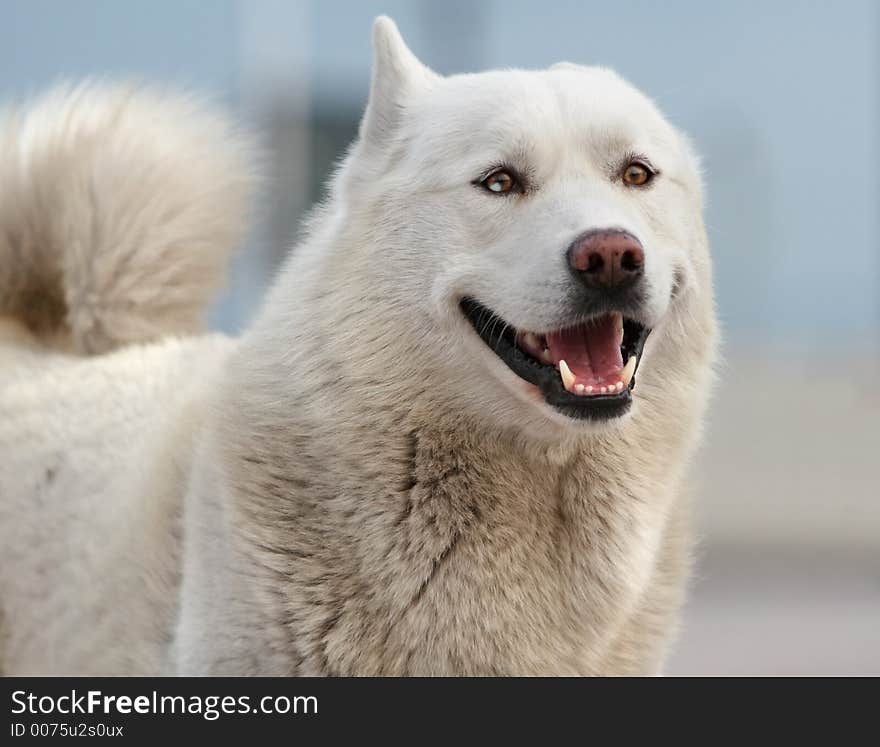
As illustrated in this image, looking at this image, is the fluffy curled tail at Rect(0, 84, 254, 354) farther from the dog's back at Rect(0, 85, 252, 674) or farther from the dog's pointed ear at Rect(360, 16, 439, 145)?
the dog's pointed ear at Rect(360, 16, 439, 145)

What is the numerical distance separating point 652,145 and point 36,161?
263 cm

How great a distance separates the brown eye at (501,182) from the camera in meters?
3.38

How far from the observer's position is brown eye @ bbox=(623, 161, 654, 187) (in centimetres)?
345

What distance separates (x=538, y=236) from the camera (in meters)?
3.25

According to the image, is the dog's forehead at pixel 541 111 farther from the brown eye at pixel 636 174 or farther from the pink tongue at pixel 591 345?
the pink tongue at pixel 591 345

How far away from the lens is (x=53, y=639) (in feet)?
13.9

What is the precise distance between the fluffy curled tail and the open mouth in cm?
191

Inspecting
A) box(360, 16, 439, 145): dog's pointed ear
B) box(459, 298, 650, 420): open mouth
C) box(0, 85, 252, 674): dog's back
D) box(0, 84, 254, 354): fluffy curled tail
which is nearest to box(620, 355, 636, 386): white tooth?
box(459, 298, 650, 420): open mouth

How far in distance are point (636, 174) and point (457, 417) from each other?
0.74 metres

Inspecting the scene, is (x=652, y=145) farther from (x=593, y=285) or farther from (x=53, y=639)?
(x=53, y=639)

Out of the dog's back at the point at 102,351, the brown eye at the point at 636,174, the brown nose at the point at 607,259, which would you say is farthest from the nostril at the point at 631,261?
the dog's back at the point at 102,351

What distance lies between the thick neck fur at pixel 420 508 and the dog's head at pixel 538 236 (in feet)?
0.36
